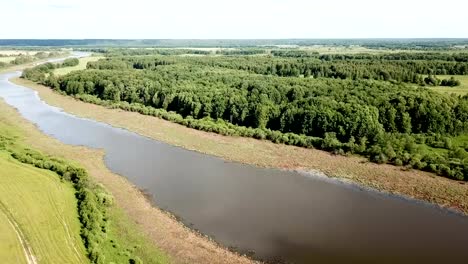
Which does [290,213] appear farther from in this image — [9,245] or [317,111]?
[317,111]

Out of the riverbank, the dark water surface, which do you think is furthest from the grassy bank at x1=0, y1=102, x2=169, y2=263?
the riverbank

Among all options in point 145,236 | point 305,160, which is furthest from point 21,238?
point 305,160

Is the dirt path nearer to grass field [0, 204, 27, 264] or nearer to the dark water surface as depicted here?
grass field [0, 204, 27, 264]

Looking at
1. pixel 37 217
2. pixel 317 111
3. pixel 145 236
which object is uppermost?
pixel 317 111

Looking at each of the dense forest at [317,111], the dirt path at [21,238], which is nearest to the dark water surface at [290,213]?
the dense forest at [317,111]

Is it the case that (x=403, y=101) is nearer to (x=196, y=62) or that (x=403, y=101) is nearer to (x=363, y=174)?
(x=363, y=174)

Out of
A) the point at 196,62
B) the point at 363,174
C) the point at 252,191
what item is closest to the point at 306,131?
the point at 363,174
